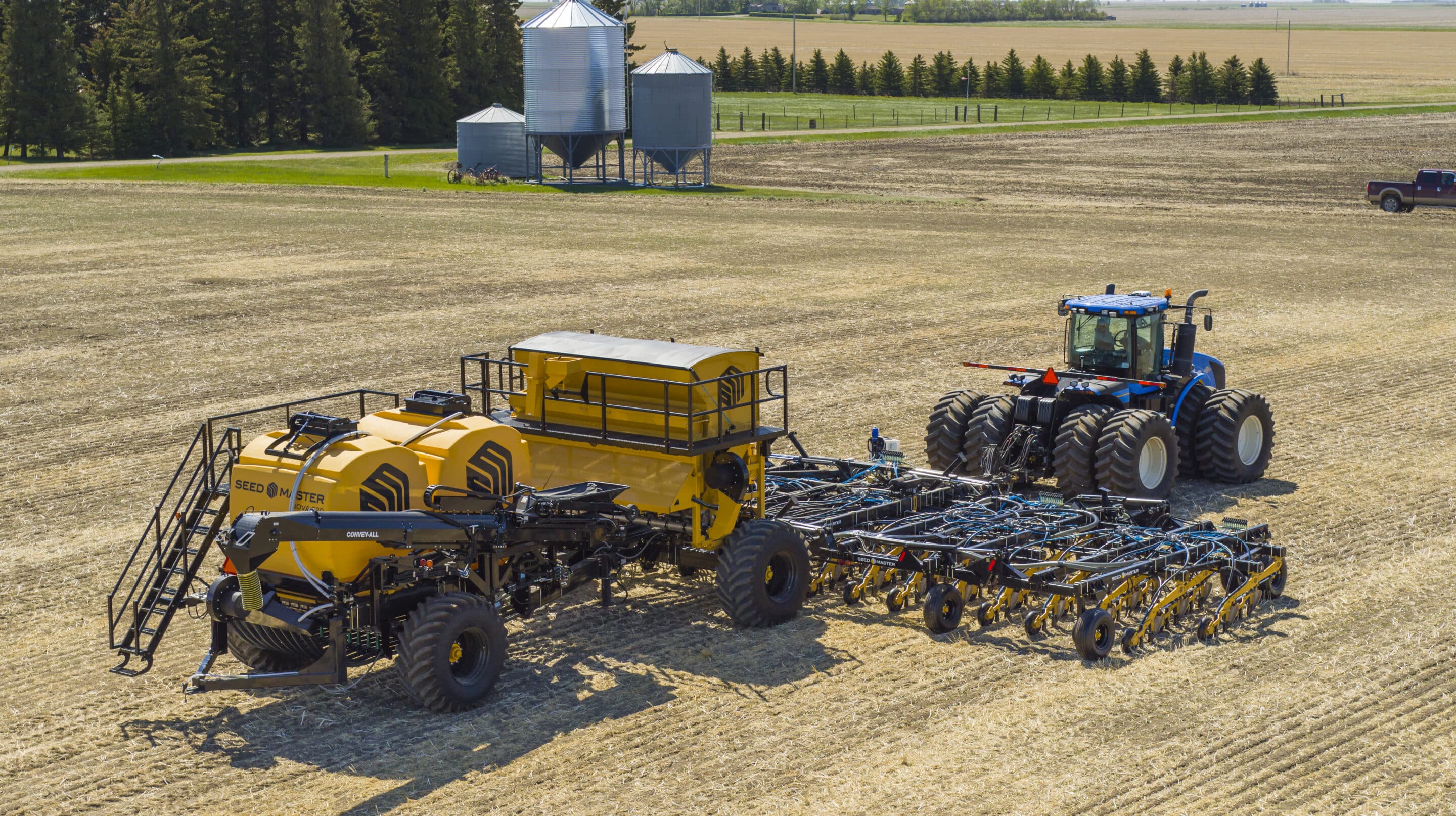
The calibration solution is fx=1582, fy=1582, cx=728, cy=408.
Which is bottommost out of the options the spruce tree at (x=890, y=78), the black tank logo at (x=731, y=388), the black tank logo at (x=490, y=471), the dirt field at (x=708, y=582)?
the dirt field at (x=708, y=582)

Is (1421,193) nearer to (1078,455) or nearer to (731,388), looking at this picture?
(1078,455)

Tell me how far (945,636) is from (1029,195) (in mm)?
50552

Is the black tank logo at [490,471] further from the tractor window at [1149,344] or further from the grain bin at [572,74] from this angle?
the grain bin at [572,74]

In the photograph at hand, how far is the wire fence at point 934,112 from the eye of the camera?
105 m

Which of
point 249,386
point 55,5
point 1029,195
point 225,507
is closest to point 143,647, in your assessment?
point 225,507

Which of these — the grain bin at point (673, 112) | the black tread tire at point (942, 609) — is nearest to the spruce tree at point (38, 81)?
the grain bin at point (673, 112)

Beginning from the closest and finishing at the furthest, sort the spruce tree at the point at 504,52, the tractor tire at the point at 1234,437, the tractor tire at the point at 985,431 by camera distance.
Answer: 1. the tractor tire at the point at 985,431
2. the tractor tire at the point at 1234,437
3. the spruce tree at the point at 504,52

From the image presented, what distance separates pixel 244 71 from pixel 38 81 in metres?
14.4

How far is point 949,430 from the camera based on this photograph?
20.7 metres

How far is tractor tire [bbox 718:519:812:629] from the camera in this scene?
1520cm

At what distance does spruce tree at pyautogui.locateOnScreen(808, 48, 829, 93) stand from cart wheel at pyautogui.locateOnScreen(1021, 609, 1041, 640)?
409 ft

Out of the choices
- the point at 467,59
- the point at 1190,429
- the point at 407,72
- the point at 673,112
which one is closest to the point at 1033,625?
the point at 1190,429

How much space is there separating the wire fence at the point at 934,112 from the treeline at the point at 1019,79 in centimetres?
125

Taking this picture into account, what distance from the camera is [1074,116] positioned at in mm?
109812
